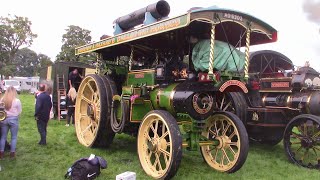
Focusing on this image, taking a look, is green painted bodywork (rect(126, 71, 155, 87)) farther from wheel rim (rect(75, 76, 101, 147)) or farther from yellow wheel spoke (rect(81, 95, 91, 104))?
yellow wheel spoke (rect(81, 95, 91, 104))

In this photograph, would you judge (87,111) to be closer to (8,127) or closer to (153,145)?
(8,127)

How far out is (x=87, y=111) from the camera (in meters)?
7.12

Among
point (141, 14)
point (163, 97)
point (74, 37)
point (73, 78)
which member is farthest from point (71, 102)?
point (74, 37)

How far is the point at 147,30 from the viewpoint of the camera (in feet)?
16.9

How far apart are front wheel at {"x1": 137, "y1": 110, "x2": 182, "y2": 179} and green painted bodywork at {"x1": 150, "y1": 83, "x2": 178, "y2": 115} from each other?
318mm

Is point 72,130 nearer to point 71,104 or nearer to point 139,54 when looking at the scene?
point 71,104

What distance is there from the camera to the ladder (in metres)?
12.1

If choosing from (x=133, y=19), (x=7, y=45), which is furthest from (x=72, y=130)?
(x=7, y=45)

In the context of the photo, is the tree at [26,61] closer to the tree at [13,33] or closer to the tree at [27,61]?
the tree at [27,61]

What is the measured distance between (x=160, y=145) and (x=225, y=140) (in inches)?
44.3

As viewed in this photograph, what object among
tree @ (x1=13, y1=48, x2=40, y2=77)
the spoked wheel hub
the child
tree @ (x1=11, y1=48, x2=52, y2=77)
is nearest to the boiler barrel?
the spoked wheel hub

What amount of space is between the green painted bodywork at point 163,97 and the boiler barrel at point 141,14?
1242 mm

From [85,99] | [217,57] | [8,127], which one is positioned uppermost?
[217,57]

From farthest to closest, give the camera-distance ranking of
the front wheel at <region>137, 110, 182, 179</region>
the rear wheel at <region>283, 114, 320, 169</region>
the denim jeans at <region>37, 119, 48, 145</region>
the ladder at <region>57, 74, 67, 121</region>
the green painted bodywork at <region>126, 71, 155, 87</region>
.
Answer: the ladder at <region>57, 74, 67, 121</region> → the denim jeans at <region>37, 119, 48, 145</region> → the rear wheel at <region>283, 114, 320, 169</region> → the green painted bodywork at <region>126, 71, 155, 87</region> → the front wheel at <region>137, 110, 182, 179</region>
